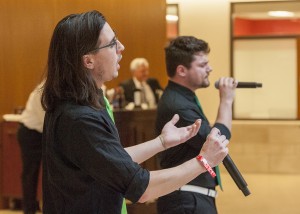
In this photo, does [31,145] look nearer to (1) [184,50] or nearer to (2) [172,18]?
(1) [184,50]

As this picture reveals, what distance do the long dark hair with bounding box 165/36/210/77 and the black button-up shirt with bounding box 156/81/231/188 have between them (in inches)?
4.4

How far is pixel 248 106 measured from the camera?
421 inches

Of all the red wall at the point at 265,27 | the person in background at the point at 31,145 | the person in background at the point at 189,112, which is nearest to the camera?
the person in background at the point at 189,112

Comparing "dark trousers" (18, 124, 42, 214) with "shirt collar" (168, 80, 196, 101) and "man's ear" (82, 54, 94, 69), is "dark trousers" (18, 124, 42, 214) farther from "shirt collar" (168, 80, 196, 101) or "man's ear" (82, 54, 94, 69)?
"man's ear" (82, 54, 94, 69)

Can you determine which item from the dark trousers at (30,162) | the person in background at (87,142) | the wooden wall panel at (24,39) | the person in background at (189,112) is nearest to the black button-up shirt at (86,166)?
the person in background at (87,142)

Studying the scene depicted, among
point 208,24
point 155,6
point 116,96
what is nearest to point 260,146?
point 208,24

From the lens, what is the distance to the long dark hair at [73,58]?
1880mm

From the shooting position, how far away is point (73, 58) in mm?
1893

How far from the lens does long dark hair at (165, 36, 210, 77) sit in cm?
343

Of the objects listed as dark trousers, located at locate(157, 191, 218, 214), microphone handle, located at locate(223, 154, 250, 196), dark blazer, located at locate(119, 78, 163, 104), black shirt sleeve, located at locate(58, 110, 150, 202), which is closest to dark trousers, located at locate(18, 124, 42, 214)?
dark blazer, located at locate(119, 78, 163, 104)

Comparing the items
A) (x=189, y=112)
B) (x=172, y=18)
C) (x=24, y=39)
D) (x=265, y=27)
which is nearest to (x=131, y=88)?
(x=24, y=39)

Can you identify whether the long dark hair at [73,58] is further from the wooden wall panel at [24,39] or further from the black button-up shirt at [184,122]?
the wooden wall panel at [24,39]

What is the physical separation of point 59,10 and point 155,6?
1.43 metres

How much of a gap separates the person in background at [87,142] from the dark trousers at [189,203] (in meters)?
1.23
